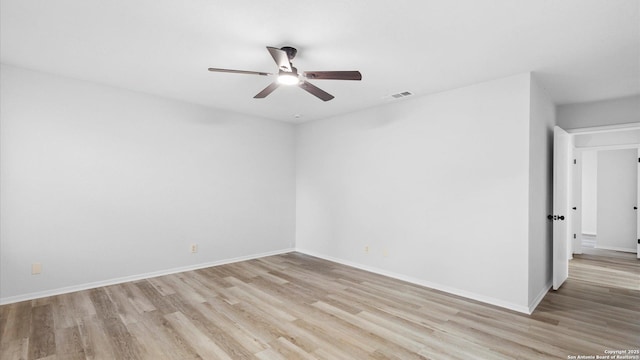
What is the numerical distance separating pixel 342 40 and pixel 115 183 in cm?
346

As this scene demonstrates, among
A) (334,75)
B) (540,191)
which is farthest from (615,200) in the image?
(334,75)

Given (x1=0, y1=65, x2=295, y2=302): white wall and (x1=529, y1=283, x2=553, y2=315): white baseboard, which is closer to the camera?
(x1=529, y1=283, x2=553, y2=315): white baseboard

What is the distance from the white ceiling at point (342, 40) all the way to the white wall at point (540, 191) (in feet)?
1.00

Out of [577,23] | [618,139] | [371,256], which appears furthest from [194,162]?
[618,139]

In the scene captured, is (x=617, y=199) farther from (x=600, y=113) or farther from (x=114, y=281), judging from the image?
(x=114, y=281)

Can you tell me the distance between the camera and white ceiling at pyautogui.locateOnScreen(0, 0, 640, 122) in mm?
2100

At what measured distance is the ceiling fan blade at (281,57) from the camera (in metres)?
2.23

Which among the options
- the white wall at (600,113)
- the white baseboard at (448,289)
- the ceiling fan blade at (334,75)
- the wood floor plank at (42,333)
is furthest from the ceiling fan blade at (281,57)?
the white wall at (600,113)

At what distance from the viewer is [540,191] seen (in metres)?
3.53

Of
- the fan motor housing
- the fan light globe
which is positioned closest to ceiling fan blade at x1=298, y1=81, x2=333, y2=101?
the fan light globe

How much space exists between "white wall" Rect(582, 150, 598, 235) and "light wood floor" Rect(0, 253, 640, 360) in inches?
200

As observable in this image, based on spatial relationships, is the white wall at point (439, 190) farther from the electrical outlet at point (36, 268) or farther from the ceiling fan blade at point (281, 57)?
the electrical outlet at point (36, 268)

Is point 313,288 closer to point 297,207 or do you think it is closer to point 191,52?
point 297,207

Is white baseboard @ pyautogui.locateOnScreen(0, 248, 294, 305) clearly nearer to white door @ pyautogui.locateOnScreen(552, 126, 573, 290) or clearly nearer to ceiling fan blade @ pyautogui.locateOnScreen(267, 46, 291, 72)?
ceiling fan blade @ pyautogui.locateOnScreen(267, 46, 291, 72)
